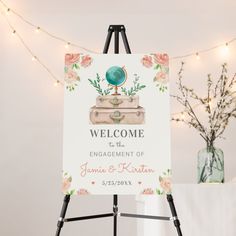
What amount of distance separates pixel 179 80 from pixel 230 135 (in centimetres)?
43

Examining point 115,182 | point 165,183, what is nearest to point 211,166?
point 165,183

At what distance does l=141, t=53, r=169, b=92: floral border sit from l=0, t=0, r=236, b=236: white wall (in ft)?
3.31

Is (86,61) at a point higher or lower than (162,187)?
higher

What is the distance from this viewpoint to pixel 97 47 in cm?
278

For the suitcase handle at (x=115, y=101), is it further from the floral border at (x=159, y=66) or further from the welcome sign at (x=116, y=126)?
the floral border at (x=159, y=66)

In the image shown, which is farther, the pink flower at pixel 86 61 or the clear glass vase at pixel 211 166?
the clear glass vase at pixel 211 166

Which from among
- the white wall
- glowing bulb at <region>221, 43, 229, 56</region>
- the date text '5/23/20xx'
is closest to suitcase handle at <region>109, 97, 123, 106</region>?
the date text '5/23/20xx'

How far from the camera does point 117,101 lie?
1704 millimetres

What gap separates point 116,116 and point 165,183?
0.97ft

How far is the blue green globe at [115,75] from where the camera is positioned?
1722 mm

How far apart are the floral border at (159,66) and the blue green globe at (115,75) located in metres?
0.09

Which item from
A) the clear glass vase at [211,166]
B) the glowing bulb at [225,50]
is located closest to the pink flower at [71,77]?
the clear glass vase at [211,166]

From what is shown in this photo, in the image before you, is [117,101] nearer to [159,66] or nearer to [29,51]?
[159,66]

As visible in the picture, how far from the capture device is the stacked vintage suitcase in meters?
1.69
